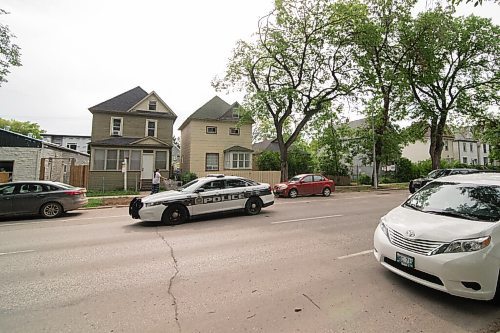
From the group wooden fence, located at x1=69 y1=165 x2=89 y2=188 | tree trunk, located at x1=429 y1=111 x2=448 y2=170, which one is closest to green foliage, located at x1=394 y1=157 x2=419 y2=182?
tree trunk, located at x1=429 y1=111 x2=448 y2=170

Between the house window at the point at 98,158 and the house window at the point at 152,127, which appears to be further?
the house window at the point at 152,127

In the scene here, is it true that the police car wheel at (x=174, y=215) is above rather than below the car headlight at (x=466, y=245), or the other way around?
below

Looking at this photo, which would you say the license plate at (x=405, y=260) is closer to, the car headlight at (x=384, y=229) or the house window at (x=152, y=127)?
the car headlight at (x=384, y=229)

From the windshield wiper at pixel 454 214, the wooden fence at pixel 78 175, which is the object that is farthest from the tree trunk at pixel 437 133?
the wooden fence at pixel 78 175

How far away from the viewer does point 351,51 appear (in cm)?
2123

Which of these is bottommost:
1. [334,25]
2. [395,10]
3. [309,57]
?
[309,57]

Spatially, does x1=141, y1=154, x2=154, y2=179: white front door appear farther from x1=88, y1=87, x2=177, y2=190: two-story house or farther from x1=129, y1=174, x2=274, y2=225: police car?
x1=129, y1=174, x2=274, y2=225: police car

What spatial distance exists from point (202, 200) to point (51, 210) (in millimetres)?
6362

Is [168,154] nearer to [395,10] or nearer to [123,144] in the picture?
[123,144]

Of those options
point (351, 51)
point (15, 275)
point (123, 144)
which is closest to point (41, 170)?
point (123, 144)

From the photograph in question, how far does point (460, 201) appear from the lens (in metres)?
4.27

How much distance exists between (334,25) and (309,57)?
2855mm

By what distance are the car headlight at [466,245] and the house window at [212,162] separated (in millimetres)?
23392

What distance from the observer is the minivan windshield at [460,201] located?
12.5 ft
